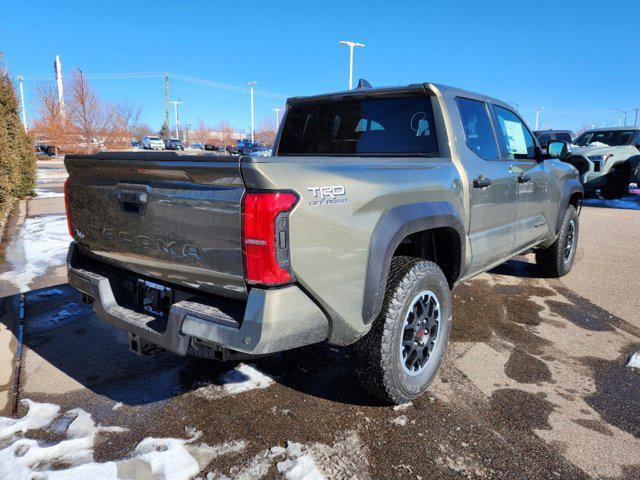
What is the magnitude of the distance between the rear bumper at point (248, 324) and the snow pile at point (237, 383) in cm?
79

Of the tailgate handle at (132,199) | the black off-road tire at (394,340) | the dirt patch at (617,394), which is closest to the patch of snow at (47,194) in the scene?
the tailgate handle at (132,199)

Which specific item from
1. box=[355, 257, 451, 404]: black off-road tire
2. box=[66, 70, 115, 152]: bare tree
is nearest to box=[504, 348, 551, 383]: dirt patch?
box=[355, 257, 451, 404]: black off-road tire

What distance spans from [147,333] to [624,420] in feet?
9.06

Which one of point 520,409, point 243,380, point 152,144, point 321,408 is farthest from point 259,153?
point 152,144

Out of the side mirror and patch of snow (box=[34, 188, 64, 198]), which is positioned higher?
the side mirror

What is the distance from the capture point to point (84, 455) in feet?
7.75

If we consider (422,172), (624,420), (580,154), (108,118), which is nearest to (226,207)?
(422,172)

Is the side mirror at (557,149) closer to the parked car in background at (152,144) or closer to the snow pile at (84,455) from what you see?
the snow pile at (84,455)

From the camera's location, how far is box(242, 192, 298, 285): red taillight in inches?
76.7

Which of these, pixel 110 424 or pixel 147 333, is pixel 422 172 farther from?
pixel 110 424

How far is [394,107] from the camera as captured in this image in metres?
3.47

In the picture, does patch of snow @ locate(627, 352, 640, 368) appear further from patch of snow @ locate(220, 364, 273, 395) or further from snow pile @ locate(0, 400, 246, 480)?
snow pile @ locate(0, 400, 246, 480)

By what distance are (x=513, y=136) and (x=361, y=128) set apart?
5.23 ft

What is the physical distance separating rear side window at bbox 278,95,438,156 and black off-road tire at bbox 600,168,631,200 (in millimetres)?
11947
